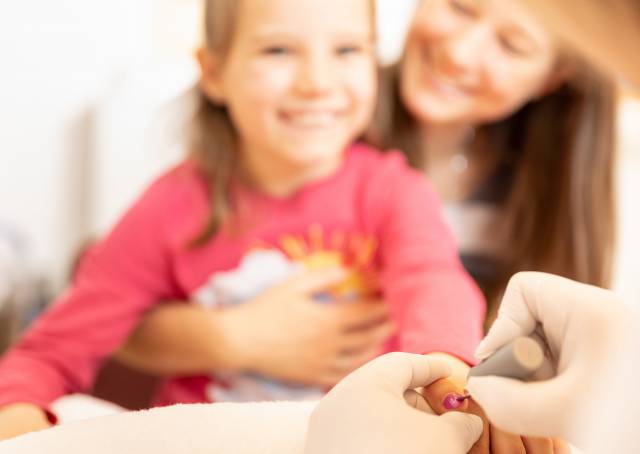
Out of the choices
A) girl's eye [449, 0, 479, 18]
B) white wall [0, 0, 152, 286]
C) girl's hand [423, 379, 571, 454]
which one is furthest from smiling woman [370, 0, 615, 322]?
white wall [0, 0, 152, 286]

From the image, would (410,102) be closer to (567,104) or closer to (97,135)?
(567,104)

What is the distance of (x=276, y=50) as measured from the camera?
1.79 feet

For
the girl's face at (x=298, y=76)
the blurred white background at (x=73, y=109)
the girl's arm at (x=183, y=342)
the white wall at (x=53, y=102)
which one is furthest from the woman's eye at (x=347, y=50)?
the white wall at (x=53, y=102)

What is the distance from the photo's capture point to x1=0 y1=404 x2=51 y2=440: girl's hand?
405 mm

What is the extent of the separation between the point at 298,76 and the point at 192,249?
165 mm

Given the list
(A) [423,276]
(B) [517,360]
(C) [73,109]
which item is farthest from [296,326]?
(C) [73,109]

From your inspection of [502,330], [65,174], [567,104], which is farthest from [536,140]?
[65,174]

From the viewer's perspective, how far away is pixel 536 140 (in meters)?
0.70

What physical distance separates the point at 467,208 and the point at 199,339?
0.28 meters

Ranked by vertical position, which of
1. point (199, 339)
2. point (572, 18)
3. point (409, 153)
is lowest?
point (199, 339)

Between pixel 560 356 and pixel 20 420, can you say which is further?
pixel 20 420

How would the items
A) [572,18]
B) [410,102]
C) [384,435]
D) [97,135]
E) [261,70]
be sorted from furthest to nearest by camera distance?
[97,135] → [410,102] → [261,70] → [572,18] → [384,435]

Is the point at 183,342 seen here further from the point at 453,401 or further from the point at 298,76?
the point at 453,401

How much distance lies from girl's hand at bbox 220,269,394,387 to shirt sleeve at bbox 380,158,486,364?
0.03 meters
